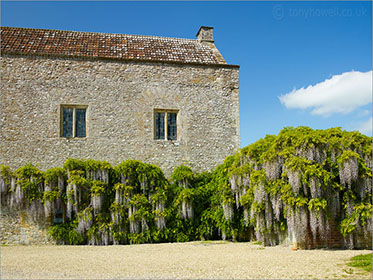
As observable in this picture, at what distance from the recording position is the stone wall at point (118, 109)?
1137cm

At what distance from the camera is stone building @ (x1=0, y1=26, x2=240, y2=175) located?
11430 mm

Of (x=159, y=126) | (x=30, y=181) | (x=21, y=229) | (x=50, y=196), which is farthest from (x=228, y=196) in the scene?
(x=21, y=229)

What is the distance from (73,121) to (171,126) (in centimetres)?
303

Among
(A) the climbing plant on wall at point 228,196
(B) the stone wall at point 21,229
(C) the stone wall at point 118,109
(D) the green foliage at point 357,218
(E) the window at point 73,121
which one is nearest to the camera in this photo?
(D) the green foliage at point 357,218

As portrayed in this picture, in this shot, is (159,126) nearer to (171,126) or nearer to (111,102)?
(171,126)

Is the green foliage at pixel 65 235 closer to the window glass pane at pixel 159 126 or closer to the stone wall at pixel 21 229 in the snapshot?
the stone wall at pixel 21 229

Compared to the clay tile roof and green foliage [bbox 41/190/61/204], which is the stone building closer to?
the clay tile roof

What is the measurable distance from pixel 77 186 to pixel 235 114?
549 centimetres

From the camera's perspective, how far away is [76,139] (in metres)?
11.6

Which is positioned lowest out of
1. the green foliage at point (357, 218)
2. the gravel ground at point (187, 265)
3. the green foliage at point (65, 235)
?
the gravel ground at point (187, 265)

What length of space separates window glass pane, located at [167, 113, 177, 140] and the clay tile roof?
187 cm

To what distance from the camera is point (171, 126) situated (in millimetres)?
12375

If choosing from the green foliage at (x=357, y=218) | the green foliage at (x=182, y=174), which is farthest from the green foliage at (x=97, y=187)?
the green foliage at (x=357, y=218)

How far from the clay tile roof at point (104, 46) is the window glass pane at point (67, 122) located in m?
1.76
